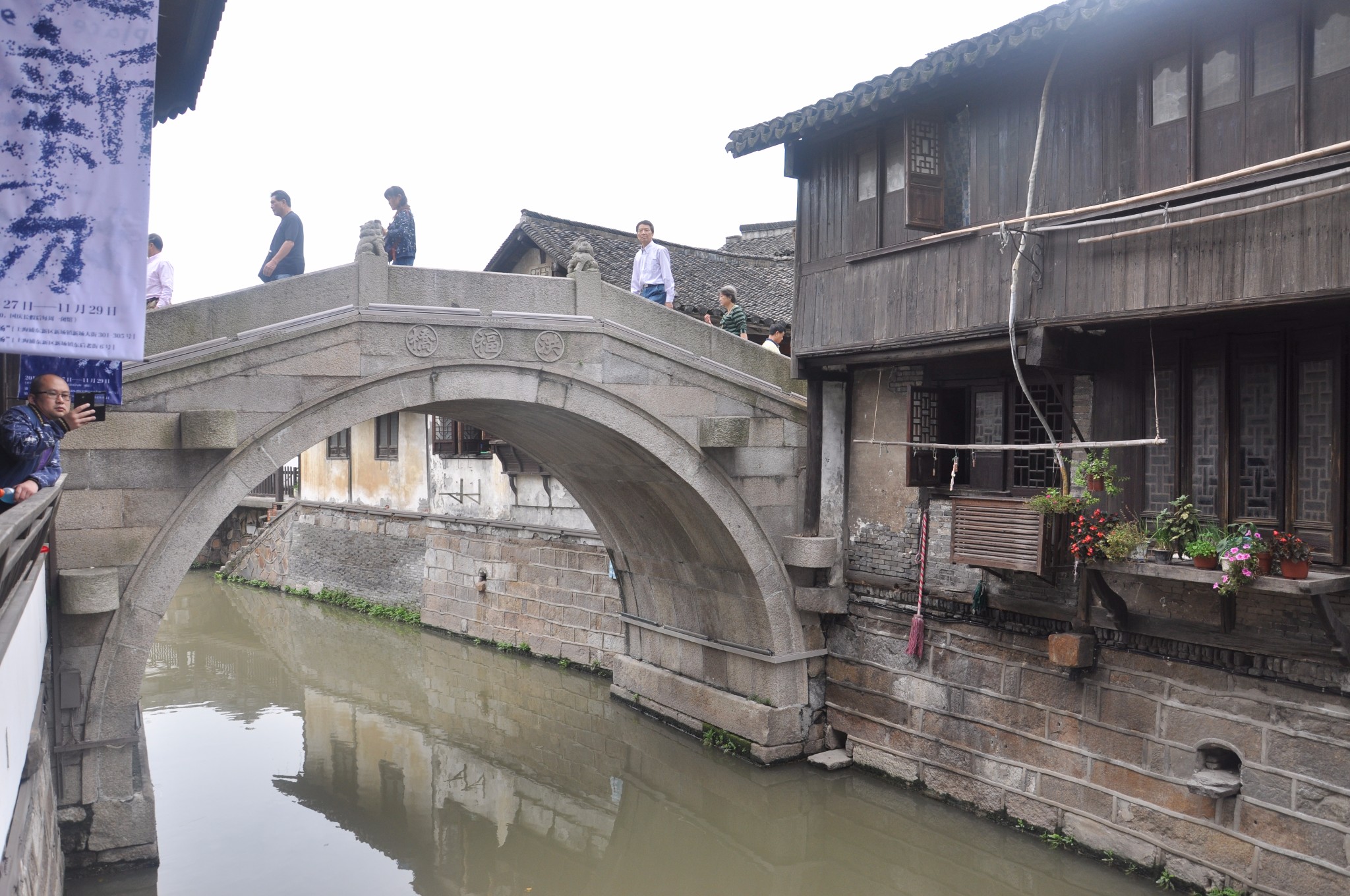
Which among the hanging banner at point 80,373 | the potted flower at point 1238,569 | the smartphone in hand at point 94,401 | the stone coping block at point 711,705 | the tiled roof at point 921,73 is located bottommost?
the stone coping block at point 711,705

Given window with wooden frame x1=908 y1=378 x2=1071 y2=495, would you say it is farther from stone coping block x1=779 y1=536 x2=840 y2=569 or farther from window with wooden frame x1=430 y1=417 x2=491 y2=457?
window with wooden frame x1=430 y1=417 x2=491 y2=457

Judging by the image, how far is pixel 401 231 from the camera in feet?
29.7

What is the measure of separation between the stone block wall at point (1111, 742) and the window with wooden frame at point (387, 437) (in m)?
11.2

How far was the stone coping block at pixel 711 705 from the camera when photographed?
9875 millimetres

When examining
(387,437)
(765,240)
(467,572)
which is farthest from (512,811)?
(765,240)

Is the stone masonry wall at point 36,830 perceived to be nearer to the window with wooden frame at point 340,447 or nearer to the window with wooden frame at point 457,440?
the window with wooden frame at point 457,440

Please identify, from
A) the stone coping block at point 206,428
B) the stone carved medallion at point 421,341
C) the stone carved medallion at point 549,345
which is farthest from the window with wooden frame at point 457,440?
the stone coping block at point 206,428

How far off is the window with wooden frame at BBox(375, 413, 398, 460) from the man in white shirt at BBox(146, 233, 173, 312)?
10550 mm

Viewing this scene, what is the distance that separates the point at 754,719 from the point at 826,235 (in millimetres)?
4428

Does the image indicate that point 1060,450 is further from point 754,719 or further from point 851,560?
point 754,719

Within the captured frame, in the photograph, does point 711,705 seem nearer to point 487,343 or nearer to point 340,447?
point 487,343

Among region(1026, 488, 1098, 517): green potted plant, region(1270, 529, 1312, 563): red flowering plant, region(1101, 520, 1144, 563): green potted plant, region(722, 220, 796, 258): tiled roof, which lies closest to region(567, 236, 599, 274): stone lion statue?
region(1026, 488, 1098, 517): green potted plant

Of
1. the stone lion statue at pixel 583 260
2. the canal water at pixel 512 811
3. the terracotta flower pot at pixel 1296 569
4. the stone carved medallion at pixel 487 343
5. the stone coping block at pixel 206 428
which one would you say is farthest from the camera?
the stone lion statue at pixel 583 260

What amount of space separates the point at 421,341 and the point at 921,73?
4194 mm
